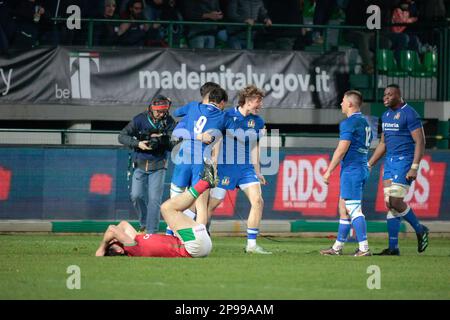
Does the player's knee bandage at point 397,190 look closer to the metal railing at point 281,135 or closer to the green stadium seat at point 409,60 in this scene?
the metal railing at point 281,135

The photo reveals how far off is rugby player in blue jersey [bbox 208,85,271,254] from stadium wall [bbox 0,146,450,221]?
187 inches

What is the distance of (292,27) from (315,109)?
189 centimetres

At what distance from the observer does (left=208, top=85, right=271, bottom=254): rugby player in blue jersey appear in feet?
50.3

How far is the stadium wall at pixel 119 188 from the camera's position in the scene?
19.7 m

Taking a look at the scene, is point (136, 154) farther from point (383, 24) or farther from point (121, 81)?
point (383, 24)

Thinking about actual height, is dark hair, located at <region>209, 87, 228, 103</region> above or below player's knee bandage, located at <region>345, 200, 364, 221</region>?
above

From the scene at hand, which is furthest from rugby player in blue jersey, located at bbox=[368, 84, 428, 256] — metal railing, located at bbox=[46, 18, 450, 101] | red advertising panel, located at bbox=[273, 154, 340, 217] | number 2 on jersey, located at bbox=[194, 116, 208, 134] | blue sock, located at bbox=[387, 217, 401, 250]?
metal railing, located at bbox=[46, 18, 450, 101]

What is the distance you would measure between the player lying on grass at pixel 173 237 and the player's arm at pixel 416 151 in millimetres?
3337

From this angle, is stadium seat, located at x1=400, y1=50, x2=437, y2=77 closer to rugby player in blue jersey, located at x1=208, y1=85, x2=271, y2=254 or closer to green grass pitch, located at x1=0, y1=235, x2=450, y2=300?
green grass pitch, located at x1=0, y1=235, x2=450, y2=300

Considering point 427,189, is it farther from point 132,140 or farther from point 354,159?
point 132,140

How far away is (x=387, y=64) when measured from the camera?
2461 centimetres

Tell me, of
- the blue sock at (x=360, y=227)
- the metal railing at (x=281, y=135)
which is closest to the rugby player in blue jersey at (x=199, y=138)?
the blue sock at (x=360, y=227)

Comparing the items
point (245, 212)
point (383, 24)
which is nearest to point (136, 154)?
point (245, 212)
